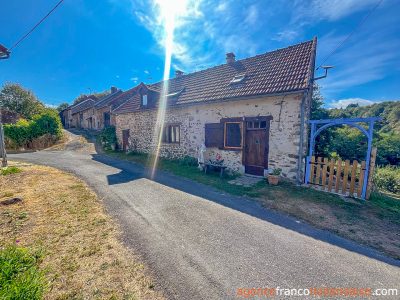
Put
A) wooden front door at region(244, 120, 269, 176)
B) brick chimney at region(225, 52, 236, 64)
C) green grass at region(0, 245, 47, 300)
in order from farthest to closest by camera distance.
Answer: brick chimney at region(225, 52, 236, 64), wooden front door at region(244, 120, 269, 176), green grass at region(0, 245, 47, 300)

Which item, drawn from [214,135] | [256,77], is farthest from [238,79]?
[214,135]

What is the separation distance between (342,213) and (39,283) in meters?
5.90

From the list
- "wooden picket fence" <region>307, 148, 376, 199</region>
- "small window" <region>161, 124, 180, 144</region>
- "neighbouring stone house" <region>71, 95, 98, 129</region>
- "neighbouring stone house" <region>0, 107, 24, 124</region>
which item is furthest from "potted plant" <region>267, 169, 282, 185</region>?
"neighbouring stone house" <region>0, 107, 24, 124</region>

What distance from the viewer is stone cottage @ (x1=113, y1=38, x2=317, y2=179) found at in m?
6.68

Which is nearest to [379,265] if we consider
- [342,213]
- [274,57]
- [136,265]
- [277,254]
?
[277,254]

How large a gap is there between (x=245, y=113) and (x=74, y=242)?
691 centimetres

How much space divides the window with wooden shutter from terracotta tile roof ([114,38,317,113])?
1.23 metres

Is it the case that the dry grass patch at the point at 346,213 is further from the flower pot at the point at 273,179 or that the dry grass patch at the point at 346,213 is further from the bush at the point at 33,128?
the bush at the point at 33,128

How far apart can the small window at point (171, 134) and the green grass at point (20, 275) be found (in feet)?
26.9

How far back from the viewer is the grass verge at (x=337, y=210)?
347cm

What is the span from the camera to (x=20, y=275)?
2232mm

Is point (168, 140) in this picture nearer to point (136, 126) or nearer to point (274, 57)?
point (136, 126)

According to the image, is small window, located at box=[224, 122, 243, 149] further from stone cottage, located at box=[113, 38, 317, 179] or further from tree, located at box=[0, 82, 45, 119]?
tree, located at box=[0, 82, 45, 119]

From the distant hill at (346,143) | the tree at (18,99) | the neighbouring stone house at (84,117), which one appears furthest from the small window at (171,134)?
the tree at (18,99)
